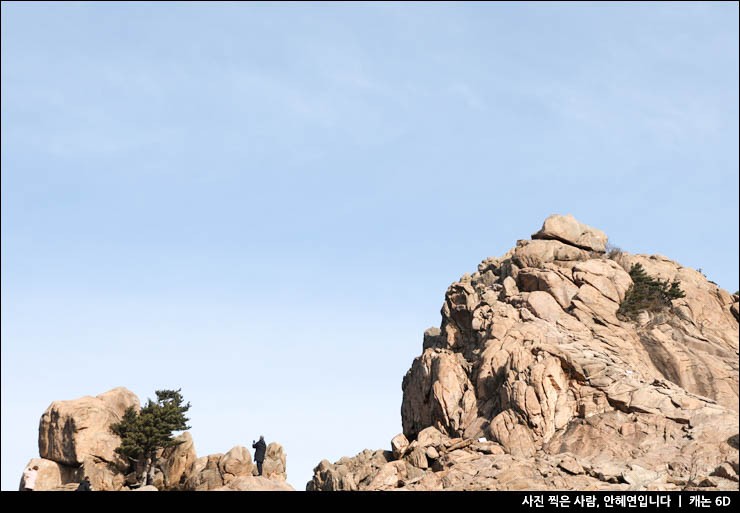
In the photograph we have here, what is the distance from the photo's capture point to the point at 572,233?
209ft

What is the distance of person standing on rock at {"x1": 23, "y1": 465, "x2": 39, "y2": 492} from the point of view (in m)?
51.6

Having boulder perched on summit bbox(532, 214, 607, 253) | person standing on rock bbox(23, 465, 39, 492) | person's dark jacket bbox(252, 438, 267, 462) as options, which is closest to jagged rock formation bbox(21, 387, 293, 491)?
person standing on rock bbox(23, 465, 39, 492)

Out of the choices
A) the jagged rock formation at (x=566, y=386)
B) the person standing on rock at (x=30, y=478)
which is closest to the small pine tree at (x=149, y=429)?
the person standing on rock at (x=30, y=478)

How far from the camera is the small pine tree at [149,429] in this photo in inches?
2067

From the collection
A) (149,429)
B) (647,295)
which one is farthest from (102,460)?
(647,295)

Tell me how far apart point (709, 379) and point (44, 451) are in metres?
41.4

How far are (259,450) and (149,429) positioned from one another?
758cm

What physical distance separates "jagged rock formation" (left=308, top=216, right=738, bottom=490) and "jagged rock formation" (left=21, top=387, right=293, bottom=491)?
18.2 ft

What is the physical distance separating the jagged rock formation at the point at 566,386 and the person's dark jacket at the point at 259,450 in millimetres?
3829

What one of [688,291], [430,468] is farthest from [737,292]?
[430,468]

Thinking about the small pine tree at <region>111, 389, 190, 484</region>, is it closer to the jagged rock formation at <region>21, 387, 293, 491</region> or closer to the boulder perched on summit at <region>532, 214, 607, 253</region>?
the jagged rock formation at <region>21, 387, 293, 491</region>

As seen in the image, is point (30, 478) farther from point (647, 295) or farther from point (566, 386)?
point (647, 295)

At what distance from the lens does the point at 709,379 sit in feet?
159
